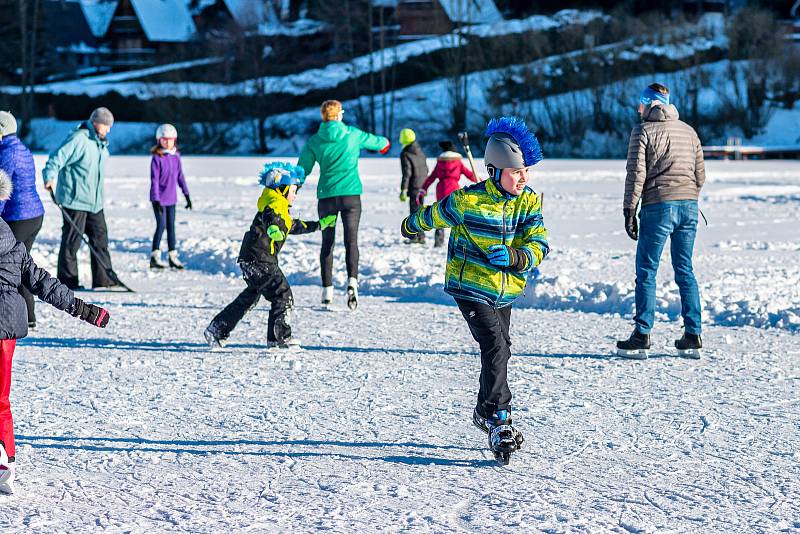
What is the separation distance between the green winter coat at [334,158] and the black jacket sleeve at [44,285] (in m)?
4.26

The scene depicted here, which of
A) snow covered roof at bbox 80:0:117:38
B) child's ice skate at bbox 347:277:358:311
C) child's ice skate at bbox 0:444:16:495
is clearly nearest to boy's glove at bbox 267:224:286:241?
child's ice skate at bbox 347:277:358:311

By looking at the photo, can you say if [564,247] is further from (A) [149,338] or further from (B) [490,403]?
(B) [490,403]

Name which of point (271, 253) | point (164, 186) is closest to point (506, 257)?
point (271, 253)

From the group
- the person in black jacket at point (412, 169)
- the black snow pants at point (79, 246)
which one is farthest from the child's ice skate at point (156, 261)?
the person in black jacket at point (412, 169)

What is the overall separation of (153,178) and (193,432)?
6.48 m

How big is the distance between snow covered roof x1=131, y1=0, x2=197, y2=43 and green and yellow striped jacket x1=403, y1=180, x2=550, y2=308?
6023 cm

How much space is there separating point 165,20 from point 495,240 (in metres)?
63.3

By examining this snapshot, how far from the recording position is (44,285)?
4.05 m

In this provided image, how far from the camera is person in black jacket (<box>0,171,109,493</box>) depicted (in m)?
3.98

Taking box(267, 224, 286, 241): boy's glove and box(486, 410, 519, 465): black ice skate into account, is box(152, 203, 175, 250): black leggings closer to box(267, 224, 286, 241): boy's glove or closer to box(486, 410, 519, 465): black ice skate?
box(267, 224, 286, 241): boy's glove

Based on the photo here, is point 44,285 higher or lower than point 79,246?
higher

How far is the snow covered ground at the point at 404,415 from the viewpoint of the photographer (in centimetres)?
389

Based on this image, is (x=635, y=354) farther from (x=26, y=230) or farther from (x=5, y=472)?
(x=26, y=230)

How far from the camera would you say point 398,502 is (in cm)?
395
